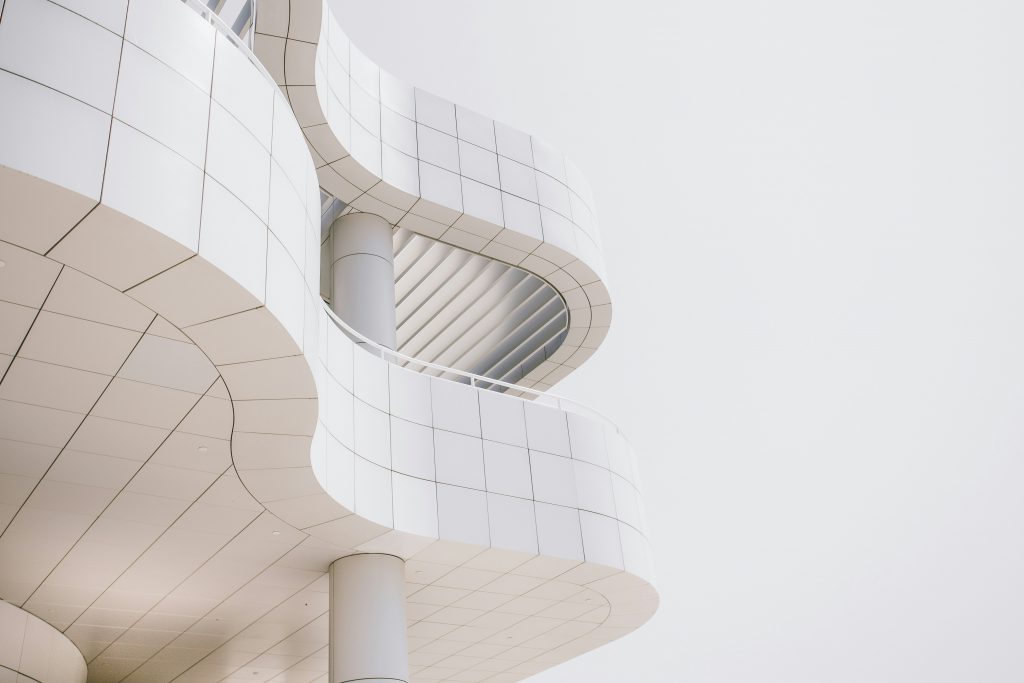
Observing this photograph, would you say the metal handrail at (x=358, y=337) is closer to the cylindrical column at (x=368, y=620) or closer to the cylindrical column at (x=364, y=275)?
the cylindrical column at (x=364, y=275)

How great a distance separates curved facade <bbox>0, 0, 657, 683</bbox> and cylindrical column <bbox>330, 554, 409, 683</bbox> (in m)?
0.12

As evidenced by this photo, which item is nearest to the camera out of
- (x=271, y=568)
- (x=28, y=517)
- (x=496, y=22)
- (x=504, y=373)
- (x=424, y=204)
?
(x=28, y=517)

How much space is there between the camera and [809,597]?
4850cm

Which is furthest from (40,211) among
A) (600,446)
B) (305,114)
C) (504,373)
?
(504,373)

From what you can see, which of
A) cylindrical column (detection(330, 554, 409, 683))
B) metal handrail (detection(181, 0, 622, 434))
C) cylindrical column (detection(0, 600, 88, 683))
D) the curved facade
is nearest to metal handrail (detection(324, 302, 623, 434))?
metal handrail (detection(181, 0, 622, 434))

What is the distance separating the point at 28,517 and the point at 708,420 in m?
43.7

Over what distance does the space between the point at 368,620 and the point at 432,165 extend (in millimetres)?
9637

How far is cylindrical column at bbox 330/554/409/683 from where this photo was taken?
13.4 metres

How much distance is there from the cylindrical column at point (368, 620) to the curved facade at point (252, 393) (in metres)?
0.12

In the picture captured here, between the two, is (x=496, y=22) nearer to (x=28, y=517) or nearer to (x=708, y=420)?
(x=708, y=420)

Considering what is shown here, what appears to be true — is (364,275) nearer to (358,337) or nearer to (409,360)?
(409,360)

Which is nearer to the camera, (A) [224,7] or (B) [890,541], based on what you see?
(A) [224,7]

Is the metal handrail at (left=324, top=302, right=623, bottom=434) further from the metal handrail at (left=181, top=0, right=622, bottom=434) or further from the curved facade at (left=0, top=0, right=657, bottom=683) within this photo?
the curved facade at (left=0, top=0, right=657, bottom=683)

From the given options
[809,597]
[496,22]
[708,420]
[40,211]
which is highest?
[496,22]
